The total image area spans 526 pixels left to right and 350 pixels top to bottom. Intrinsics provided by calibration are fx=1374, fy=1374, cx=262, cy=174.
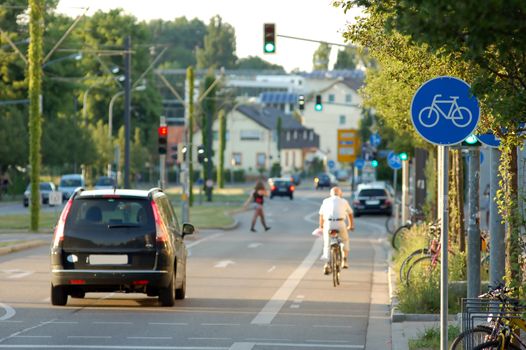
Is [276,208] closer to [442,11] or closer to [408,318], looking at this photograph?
[408,318]

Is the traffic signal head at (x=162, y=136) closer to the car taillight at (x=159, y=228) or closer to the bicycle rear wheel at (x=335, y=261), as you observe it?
the bicycle rear wheel at (x=335, y=261)

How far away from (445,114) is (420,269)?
9589mm

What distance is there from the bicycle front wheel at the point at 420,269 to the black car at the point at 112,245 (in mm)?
3573

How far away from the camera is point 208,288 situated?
74.2ft

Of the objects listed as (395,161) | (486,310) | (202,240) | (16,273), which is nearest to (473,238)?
(486,310)

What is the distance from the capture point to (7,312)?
1777cm

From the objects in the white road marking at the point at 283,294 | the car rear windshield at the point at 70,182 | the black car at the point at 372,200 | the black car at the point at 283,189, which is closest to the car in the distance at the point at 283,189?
the black car at the point at 283,189

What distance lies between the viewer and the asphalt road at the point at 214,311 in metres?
14.8

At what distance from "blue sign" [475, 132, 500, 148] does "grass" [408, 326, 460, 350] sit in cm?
203

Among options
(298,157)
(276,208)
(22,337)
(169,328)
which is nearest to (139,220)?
(169,328)

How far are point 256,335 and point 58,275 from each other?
3.67 metres

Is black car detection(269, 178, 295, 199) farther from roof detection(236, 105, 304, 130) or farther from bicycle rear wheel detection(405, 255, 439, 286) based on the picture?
bicycle rear wheel detection(405, 255, 439, 286)

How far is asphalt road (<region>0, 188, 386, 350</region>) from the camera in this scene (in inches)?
584

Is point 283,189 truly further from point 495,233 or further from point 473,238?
point 495,233
